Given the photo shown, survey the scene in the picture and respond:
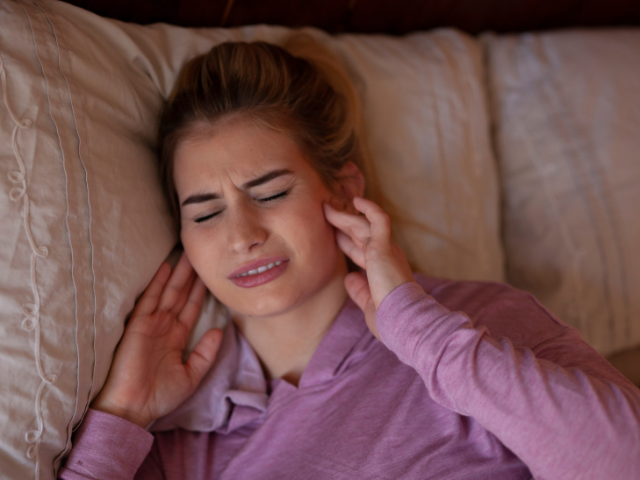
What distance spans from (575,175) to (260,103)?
1080 mm

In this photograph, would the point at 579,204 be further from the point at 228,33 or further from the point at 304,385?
the point at 228,33

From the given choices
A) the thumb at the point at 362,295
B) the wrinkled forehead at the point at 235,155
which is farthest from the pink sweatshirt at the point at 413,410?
the wrinkled forehead at the point at 235,155

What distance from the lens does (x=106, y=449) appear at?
112cm

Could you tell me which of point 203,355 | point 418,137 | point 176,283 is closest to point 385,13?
point 418,137

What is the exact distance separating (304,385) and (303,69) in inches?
34.4

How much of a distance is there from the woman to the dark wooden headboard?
9.7 inches

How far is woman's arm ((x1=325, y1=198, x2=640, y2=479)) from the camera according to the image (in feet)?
2.83

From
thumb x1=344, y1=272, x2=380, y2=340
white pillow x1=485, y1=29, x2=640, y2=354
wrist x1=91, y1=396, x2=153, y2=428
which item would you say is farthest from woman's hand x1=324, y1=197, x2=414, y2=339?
white pillow x1=485, y1=29, x2=640, y2=354

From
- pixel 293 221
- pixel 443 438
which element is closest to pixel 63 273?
pixel 293 221

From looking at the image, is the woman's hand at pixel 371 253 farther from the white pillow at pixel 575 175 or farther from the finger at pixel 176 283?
the white pillow at pixel 575 175

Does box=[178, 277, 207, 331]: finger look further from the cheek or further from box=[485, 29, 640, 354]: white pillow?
box=[485, 29, 640, 354]: white pillow

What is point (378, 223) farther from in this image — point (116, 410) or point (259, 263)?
point (116, 410)

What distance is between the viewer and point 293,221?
3.97 feet

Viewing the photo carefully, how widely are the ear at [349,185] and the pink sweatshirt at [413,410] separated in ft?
0.97
